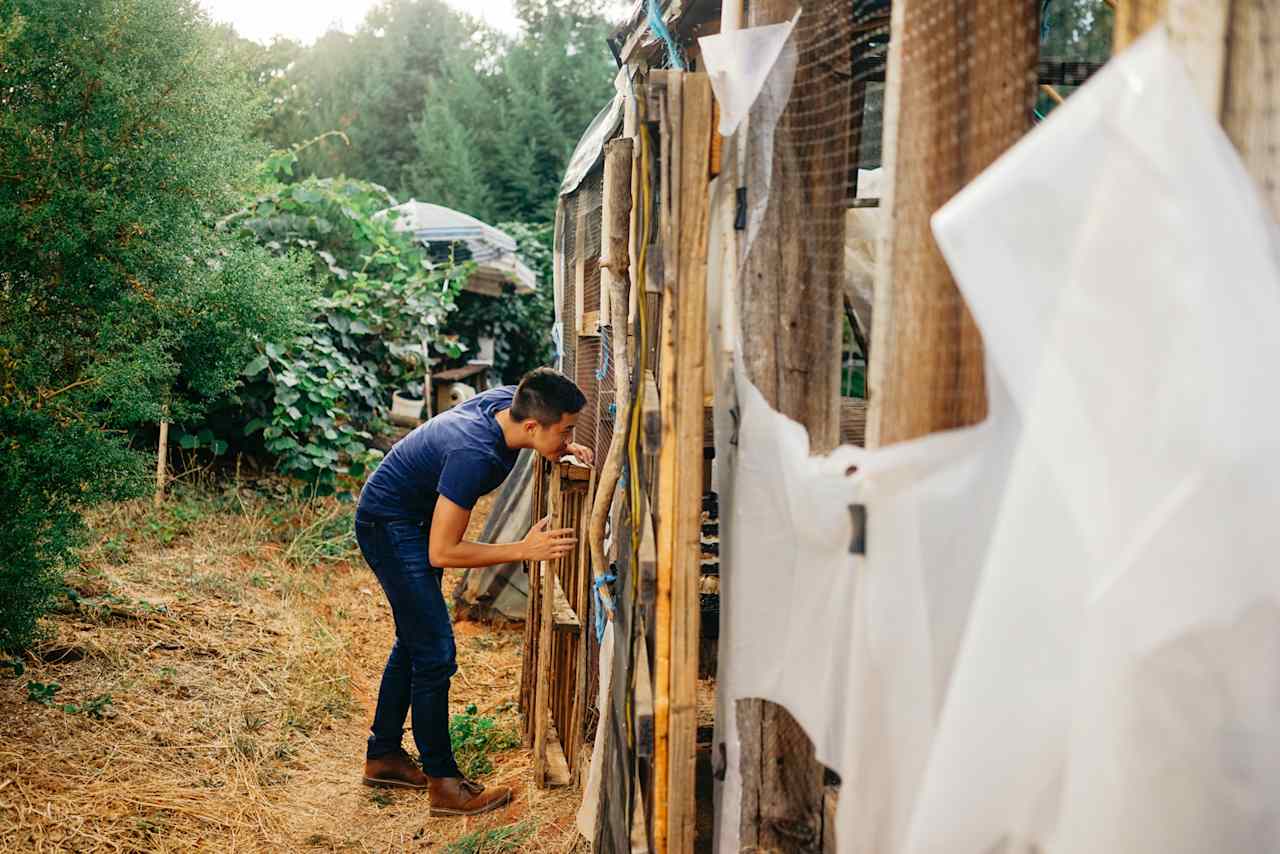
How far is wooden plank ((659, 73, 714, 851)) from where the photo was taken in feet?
7.49

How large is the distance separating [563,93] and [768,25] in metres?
20.9

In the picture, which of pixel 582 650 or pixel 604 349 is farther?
pixel 604 349

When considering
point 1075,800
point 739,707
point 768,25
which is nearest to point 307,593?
point 739,707

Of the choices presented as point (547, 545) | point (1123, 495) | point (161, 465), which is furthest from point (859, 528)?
point (161, 465)

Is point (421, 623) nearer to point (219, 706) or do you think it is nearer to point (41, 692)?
point (219, 706)

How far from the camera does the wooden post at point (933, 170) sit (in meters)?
1.45

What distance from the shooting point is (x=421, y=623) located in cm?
392

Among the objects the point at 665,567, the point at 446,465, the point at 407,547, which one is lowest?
the point at 407,547

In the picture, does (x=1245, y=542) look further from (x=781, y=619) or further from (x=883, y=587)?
(x=781, y=619)

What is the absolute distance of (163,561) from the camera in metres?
6.03

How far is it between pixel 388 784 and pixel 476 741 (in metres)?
0.49

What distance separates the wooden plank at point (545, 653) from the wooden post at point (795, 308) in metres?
1.71

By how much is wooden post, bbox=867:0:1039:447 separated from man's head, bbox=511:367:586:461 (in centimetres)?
206

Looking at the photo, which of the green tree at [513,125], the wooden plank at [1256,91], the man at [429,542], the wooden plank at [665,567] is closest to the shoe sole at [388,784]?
the man at [429,542]
